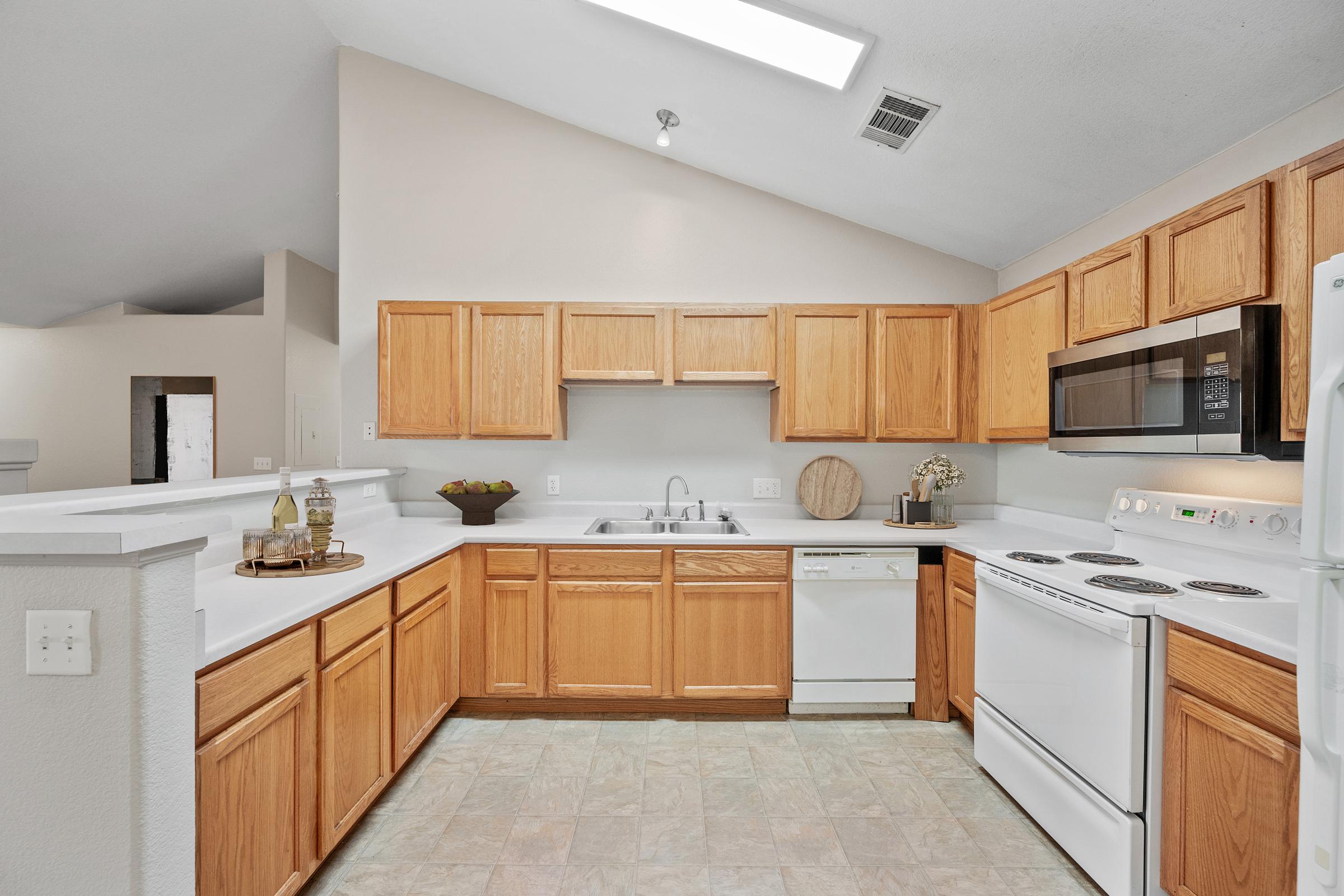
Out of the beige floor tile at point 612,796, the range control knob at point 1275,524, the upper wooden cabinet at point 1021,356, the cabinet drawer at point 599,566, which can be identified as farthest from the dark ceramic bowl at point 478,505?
the range control knob at point 1275,524

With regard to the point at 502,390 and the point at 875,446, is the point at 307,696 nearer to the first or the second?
the point at 502,390

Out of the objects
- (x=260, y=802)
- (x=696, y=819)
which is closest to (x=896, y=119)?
(x=696, y=819)

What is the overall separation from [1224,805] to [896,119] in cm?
236

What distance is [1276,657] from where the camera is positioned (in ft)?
4.42

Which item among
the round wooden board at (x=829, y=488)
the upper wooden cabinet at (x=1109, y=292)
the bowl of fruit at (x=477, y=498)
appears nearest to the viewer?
the upper wooden cabinet at (x=1109, y=292)

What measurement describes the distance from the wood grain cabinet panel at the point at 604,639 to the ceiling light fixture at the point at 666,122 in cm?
209

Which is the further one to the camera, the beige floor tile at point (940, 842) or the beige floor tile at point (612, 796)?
the beige floor tile at point (612, 796)

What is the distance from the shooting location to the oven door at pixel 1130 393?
1.82m

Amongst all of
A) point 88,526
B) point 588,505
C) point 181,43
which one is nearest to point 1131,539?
point 588,505

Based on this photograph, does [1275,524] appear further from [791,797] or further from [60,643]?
[60,643]

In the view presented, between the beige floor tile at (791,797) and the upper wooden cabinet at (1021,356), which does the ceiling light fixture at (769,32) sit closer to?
the upper wooden cabinet at (1021,356)

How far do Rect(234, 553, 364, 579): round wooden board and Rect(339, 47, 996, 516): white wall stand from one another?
1423mm

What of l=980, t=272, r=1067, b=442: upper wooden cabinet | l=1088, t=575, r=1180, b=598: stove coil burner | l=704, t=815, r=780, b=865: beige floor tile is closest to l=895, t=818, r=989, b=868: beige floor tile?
l=704, t=815, r=780, b=865: beige floor tile

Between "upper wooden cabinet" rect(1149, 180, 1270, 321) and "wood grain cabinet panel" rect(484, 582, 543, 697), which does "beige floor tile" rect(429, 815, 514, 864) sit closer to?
"wood grain cabinet panel" rect(484, 582, 543, 697)
